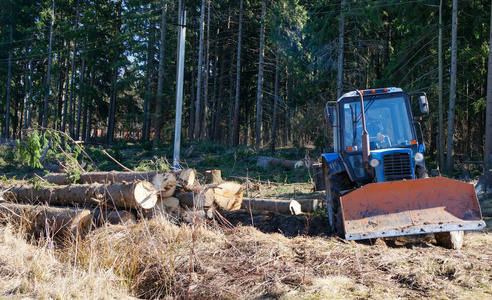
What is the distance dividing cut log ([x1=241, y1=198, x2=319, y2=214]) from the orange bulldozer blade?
9.69ft

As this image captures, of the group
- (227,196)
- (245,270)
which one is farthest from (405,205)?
(227,196)

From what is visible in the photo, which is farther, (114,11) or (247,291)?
(114,11)

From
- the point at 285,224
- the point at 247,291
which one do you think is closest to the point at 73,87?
the point at 285,224

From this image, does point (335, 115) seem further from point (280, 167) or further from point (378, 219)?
point (280, 167)

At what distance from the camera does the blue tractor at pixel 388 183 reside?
5.79 meters

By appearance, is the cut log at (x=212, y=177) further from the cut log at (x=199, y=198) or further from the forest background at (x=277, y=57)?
the forest background at (x=277, y=57)

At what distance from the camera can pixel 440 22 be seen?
1716 cm

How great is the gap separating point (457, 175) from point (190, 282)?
1527cm

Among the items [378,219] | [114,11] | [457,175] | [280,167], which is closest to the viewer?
[378,219]

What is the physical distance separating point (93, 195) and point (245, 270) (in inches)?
181

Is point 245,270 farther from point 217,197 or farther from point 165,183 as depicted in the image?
point 217,197

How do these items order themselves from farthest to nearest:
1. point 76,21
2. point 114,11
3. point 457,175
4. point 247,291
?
1. point 114,11
2. point 76,21
3. point 457,175
4. point 247,291

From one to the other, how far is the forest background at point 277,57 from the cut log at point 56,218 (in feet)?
Result: 6.25

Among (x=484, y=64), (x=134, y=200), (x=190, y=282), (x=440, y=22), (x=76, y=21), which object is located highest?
(x=76, y=21)
